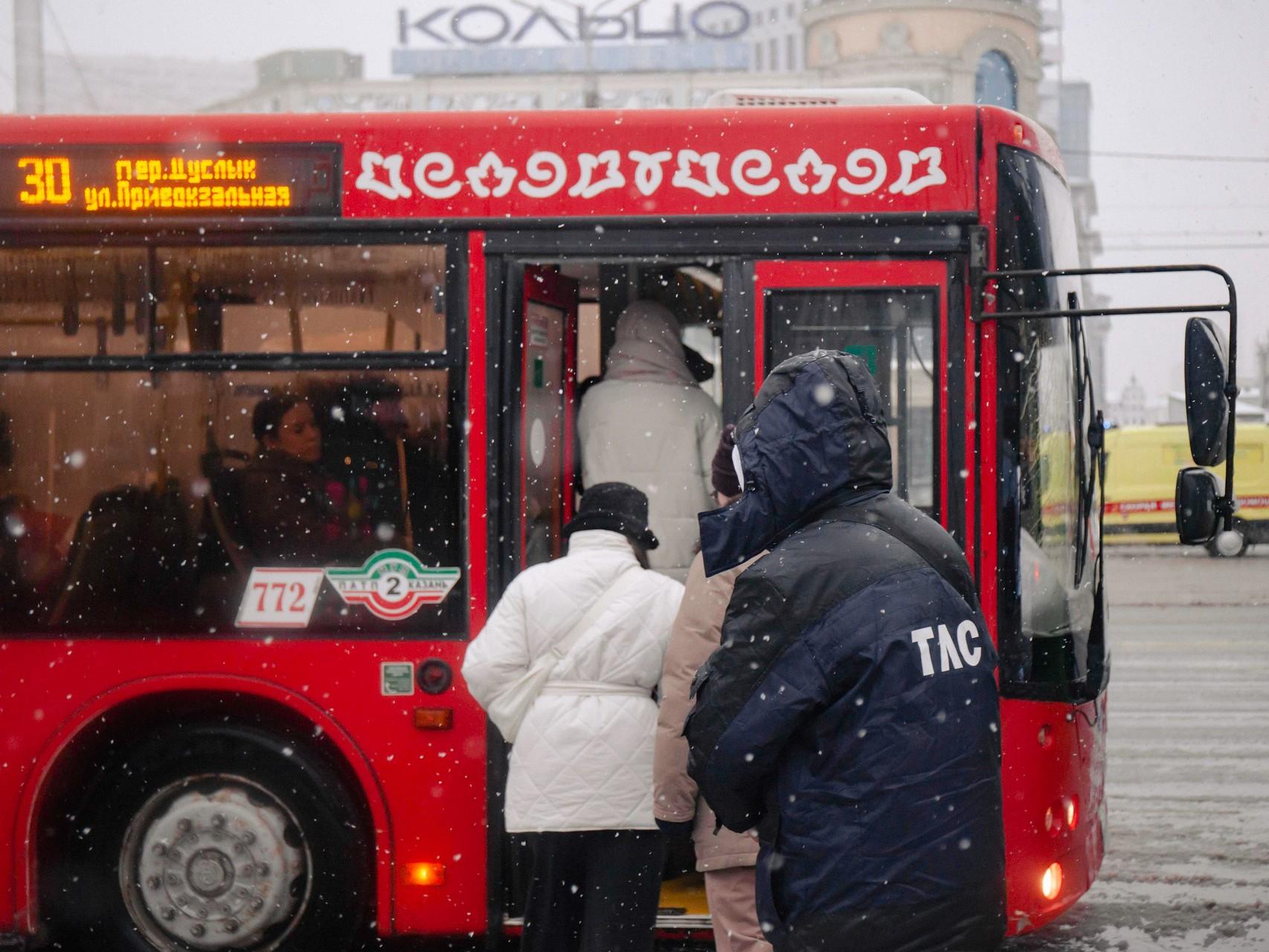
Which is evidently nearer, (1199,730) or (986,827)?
(986,827)

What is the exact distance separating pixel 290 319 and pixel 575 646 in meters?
1.64

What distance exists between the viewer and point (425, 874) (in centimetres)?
531

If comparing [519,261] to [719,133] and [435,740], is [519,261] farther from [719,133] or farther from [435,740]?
[435,740]

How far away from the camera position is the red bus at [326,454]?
17.1ft

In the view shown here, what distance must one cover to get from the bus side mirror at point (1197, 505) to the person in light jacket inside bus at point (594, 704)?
1.63 meters

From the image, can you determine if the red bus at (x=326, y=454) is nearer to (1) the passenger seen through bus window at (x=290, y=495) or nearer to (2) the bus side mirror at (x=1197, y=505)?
(1) the passenger seen through bus window at (x=290, y=495)

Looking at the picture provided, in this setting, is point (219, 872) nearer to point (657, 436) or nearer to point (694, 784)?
point (694, 784)

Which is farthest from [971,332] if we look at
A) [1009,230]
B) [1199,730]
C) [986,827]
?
[1199,730]

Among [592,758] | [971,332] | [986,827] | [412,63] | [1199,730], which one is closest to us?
[986,827]

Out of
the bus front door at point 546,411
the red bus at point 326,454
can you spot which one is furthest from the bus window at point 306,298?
the bus front door at point 546,411

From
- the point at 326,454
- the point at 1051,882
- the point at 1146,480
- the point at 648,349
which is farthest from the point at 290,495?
the point at 1146,480

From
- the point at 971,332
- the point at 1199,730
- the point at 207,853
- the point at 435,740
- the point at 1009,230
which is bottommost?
the point at 1199,730

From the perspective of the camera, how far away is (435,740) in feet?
17.3

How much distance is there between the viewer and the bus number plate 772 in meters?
5.29
